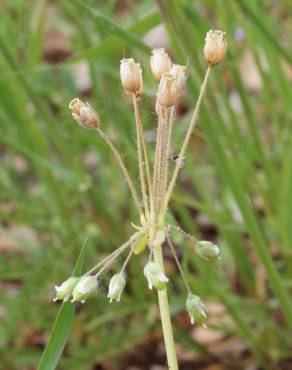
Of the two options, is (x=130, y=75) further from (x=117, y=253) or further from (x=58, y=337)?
(x=58, y=337)

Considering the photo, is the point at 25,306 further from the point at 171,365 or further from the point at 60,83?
the point at 171,365

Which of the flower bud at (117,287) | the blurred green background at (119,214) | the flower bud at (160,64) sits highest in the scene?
the blurred green background at (119,214)

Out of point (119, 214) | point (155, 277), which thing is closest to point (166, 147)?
point (155, 277)

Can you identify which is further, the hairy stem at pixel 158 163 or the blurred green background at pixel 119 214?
the blurred green background at pixel 119 214

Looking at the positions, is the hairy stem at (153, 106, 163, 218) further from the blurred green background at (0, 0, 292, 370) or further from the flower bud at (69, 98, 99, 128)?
the blurred green background at (0, 0, 292, 370)

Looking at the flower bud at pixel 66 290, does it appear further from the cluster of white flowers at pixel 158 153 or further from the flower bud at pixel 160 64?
the flower bud at pixel 160 64

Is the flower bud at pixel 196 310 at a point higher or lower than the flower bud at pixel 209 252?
lower

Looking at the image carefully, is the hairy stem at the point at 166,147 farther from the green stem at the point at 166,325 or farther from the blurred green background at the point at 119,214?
the blurred green background at the point at 119,214

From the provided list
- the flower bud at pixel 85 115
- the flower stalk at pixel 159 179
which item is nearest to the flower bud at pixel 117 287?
the flower stalk at pixel 159 179
